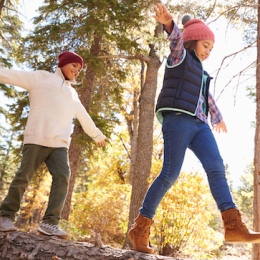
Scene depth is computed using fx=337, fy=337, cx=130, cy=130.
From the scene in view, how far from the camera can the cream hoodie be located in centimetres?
328

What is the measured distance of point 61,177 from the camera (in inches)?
130

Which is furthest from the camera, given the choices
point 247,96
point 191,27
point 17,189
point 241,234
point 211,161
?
point 247,96

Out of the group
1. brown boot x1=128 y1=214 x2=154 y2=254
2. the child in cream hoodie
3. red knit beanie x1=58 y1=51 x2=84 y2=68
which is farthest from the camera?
red knit beanie x1=58 y1=51 x2=84 y2=68

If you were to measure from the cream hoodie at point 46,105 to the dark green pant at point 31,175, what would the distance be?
91mm

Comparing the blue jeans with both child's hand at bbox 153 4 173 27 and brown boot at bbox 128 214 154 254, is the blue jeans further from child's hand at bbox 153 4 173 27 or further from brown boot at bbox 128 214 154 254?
child's hand at bbox 153 4 173 27

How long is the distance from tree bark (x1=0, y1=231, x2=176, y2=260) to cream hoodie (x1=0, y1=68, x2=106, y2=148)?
0.90 m

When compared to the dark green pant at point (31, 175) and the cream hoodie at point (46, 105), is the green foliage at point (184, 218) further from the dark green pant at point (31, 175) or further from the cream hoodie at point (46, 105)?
the cream hoodie at point (46, 105)

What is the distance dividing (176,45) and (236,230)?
1.47m

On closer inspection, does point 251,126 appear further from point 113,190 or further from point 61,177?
point 61,177

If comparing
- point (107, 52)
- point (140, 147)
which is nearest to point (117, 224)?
point (140, 147)

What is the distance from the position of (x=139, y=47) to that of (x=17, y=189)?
7.65 metres

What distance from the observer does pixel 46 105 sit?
338cm

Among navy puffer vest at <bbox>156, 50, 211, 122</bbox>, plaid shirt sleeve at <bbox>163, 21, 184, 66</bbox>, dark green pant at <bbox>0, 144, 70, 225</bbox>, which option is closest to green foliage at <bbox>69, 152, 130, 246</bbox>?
dark green pant at <bbox>0, 144, 70, 225</bbox>

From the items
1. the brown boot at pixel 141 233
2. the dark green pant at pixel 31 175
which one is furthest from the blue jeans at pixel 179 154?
the dark green pant at pixel 31 175
